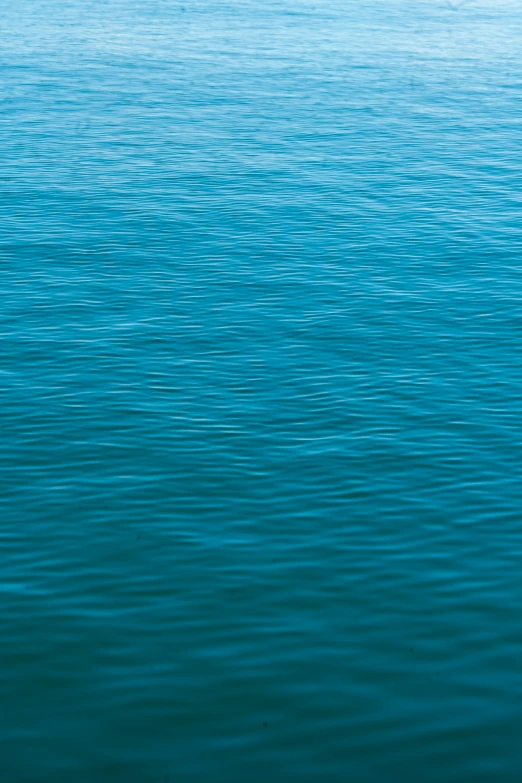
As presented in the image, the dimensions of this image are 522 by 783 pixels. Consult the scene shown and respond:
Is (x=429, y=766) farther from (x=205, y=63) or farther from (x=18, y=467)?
(x=205, y=63)

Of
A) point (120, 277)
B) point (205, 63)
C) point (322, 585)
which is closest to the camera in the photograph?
point (322, 585)

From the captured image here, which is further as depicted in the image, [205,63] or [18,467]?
[205,63]

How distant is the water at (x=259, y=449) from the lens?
94.5ft

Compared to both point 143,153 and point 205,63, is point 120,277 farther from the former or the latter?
point 205,63

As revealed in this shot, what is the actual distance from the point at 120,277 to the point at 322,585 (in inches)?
1361

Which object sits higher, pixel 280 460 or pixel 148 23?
pixel 148 23

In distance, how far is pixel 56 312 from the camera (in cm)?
5988

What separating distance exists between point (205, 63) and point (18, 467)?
97.3 meters

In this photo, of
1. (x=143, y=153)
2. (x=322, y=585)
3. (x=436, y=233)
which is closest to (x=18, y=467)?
(x=322, y=585)

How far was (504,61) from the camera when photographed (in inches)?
5433

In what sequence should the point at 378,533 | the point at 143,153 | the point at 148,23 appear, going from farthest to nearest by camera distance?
the point at 148,23
the point at 143,153
the point at 378,533

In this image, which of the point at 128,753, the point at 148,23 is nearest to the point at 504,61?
the point at 148,23

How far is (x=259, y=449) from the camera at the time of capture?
146ft

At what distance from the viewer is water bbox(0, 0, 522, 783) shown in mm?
28797
